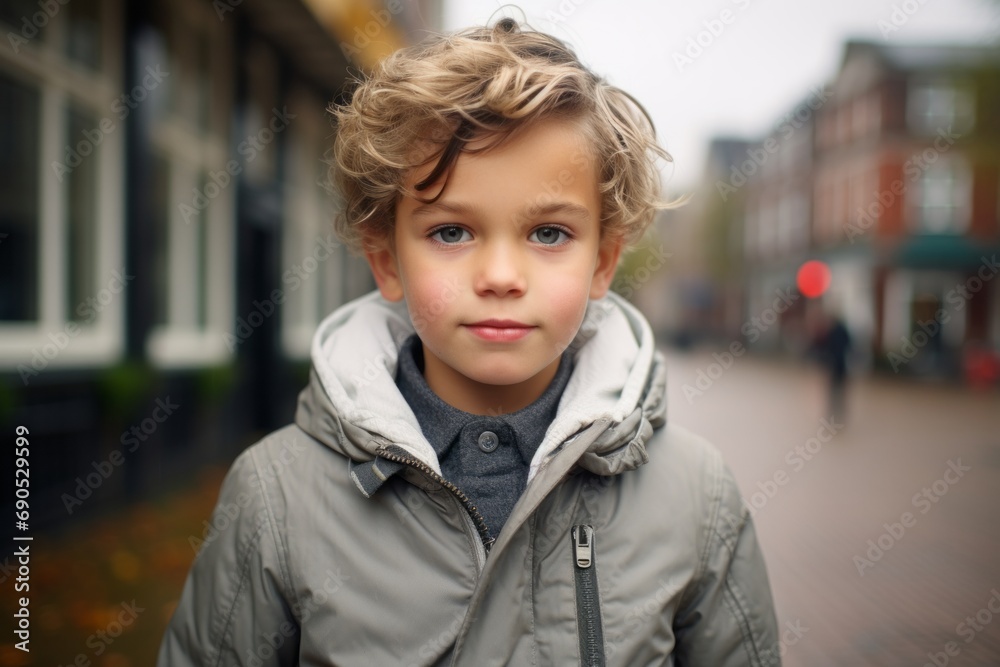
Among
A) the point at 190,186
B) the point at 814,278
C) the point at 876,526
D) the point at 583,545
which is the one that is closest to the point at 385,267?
the point at 583,545

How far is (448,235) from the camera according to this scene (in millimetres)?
1413

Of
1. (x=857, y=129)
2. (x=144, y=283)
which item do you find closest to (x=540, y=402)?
(x=144, y=283)

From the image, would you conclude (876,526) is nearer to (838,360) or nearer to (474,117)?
(474,117)

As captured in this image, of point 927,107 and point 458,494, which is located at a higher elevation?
point 927,107

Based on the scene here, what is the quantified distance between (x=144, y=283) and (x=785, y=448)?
769 centimetres

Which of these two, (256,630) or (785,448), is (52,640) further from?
(785,448)

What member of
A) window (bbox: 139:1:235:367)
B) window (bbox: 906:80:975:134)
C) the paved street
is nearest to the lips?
the paved street

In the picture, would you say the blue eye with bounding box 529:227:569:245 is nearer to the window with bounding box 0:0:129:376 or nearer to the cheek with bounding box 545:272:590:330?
the cheek with bounding box 545:272:590:330

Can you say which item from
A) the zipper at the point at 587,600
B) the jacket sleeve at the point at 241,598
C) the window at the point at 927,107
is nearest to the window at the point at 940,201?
the window at the point at 927,107

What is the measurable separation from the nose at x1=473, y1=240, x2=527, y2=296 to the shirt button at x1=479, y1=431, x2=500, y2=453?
304 mm

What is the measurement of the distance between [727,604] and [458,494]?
0.60m

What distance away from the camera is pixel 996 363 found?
64.4ft

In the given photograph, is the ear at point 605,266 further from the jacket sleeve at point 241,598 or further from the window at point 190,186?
the window at point 190,186

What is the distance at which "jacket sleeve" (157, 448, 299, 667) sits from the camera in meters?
1.42
